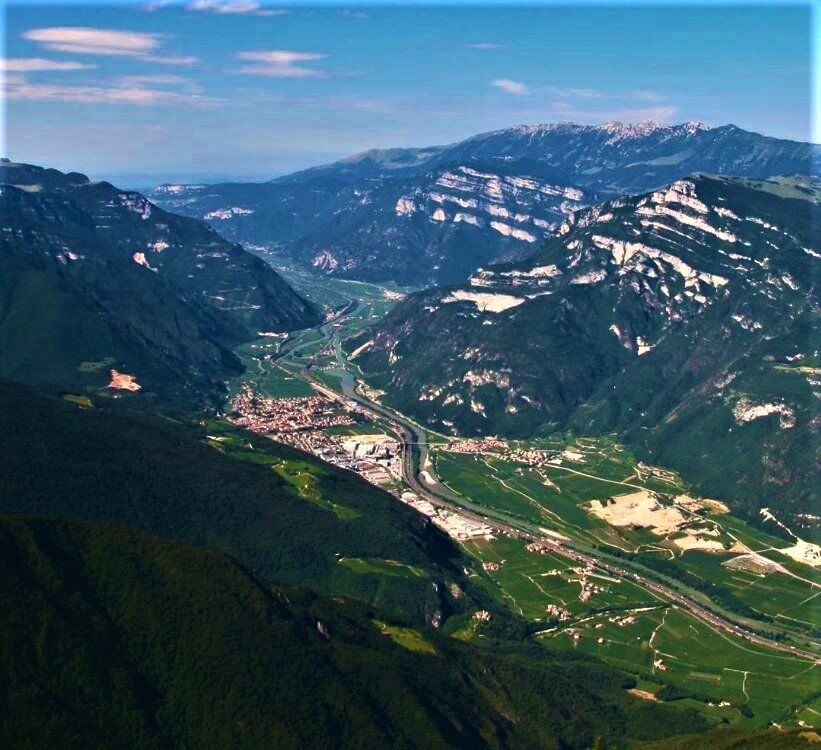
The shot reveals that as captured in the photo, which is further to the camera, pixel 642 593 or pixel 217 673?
pixel 642 593

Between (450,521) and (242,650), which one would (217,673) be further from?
(450,521)

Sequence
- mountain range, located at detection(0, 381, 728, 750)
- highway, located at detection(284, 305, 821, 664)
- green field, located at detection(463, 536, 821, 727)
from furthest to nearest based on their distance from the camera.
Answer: highway, located at detection(284, 305, 821, 664) < green field, located at detection(463, 536, 821, 727) < mountain range, located at detection(0, 381, 728, 750)

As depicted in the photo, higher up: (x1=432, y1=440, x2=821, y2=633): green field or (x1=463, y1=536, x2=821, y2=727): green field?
(x1=432, y1=440, x2=821, y2=633): green field

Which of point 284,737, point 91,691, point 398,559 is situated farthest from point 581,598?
point 91,691

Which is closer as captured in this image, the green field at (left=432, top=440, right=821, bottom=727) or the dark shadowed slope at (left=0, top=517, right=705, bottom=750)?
the dark shadowed slope at (left=0, top=517, right=705, bottom=750)

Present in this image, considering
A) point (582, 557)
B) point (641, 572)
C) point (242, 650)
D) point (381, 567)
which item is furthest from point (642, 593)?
point (242, 650)

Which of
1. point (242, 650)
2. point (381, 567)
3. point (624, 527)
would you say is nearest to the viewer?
point (242, 650)

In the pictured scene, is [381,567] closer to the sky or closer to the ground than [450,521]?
closer to the sky

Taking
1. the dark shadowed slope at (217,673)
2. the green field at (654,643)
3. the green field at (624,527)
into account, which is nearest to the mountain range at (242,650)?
the dark shadowed slope at (217,673)

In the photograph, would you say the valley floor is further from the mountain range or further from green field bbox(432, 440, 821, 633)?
the mountain range

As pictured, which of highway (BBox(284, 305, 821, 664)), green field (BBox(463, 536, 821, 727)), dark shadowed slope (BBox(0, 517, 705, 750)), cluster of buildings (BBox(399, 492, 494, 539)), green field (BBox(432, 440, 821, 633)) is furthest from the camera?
cluster of buildings (BBox(399, 492, 494, 539))

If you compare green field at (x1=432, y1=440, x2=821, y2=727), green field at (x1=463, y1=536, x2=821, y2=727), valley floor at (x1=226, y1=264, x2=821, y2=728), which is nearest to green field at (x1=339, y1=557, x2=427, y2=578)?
valley floor at (x1=226, y1=264, x2=821, y2=728)

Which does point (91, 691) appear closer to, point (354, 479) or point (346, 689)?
point (346, 689)

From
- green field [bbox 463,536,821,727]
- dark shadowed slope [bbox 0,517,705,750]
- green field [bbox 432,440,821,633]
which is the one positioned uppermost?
dark shadowed slope [bbox 0,517,705,750]
